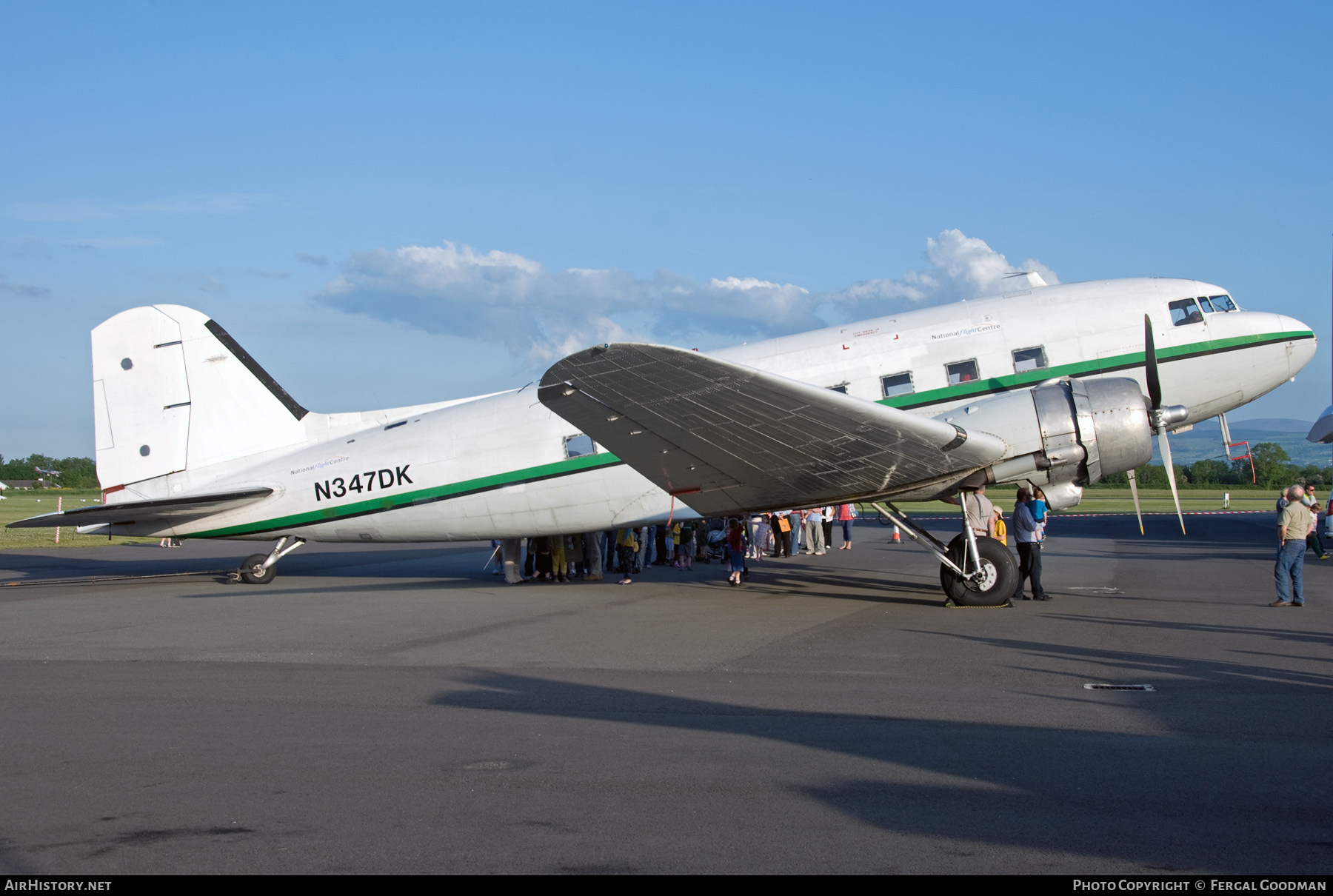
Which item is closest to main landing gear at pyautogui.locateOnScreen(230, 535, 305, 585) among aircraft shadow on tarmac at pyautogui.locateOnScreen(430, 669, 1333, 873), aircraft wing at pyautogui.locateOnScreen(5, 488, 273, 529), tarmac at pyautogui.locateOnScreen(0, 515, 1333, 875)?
aircraft wing at pyautogui.locateOnScreen(5, 488, 273, 529)

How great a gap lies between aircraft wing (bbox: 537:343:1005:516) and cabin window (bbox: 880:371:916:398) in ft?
4.32

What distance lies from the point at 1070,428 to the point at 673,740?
7.44m

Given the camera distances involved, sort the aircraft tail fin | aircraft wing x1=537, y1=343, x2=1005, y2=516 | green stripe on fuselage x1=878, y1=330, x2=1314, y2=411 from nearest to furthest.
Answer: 1. aircraft wing x1=537, y1=343, x2=1005, y2=516
2. green stripe on fuselage x1=878, y1=330, x2=1314, y2=411
3. the aircraft tail fin

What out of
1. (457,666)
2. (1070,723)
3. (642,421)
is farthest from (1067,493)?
(457,666)

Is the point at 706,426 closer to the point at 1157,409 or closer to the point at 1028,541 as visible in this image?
the point at 1028,541

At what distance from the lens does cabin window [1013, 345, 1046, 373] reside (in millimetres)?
12617

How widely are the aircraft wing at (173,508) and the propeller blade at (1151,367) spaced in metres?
12.5

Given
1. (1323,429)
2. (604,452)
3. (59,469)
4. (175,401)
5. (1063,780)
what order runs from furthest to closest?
1. (59,469)
2. (1323,429)
3. (175,401)
4. (604,452)
5. (1063,780)

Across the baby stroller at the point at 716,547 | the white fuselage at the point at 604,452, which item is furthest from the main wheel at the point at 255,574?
the baby stroller at the point at 716,547

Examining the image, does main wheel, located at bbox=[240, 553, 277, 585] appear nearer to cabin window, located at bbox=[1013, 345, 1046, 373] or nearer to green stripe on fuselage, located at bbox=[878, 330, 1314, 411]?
green stripe on fuselage, located at bbox=[878, 330, 1314, 411]

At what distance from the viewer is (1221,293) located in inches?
513

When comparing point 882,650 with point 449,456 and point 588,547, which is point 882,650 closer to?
point 449,456

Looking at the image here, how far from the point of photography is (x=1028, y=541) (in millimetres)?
13016

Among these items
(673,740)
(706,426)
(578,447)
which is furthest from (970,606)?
(673,740)
